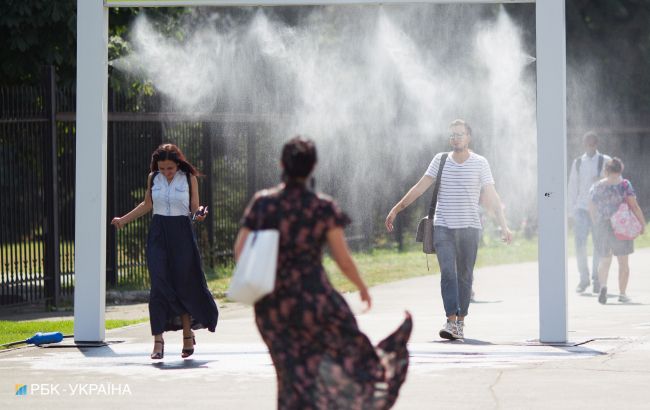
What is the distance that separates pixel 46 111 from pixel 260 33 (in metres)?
10.3

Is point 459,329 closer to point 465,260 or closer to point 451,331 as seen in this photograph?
point 451,331

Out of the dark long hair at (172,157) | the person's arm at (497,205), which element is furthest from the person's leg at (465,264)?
the dark long hair at (172,157)

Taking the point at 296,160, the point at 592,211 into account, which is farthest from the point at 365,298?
the point at 592,211

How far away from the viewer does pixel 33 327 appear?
13.5m

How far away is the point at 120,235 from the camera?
17.2 m

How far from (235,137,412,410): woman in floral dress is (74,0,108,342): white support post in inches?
202

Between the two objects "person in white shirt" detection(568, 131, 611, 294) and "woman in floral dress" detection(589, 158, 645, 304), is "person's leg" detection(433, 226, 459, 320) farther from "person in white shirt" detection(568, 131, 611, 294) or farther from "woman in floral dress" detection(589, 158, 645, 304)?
"person in white shirt" detection(568, 131, 611, 294)

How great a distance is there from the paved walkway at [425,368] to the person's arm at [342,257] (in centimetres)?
184

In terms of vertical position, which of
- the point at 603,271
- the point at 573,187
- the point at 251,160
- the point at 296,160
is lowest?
the point at 603,271

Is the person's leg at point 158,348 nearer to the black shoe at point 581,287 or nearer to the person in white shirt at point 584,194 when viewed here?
the person in white shirt at point 584,194

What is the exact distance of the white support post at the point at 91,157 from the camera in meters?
11.5

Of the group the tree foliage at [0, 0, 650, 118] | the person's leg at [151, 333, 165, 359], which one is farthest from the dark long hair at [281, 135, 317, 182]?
the tree foliage at [0, 0, 650, 118]

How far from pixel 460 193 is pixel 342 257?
5228 millimetres

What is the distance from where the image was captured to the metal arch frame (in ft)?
36.2
